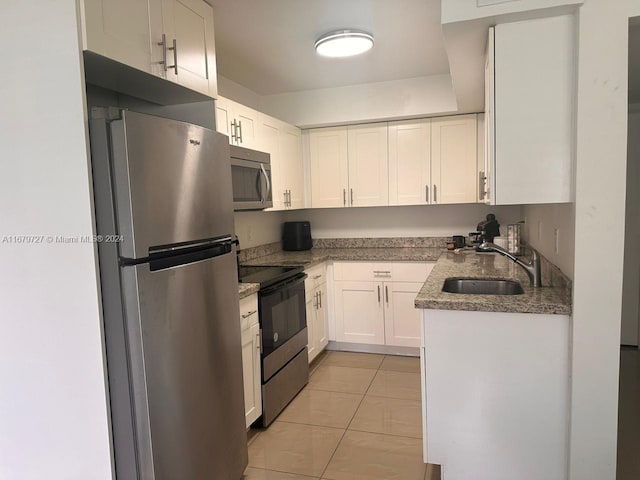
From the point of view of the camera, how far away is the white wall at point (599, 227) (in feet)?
5.24

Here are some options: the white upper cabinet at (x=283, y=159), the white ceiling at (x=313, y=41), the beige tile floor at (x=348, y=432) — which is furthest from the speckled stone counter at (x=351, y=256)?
the white ceiling at (x=313, y=41)

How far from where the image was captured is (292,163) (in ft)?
13.1

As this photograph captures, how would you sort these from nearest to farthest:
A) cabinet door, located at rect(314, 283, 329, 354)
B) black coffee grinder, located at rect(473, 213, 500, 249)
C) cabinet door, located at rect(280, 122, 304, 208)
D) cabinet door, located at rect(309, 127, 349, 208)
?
black coffee grinder, located at rect(473, 213, 500, 249)
cabinet door, located at rect(314, 283, 329, 354)
cabinet door, located at rect(280, 122, 304, 208)
cabinet door, located at rect(309, 127, 349, 208)

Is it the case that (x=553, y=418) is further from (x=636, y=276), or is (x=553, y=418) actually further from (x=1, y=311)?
(x=636, y=276)

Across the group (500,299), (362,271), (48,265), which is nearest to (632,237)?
(362,271)

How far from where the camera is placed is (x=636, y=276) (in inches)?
150

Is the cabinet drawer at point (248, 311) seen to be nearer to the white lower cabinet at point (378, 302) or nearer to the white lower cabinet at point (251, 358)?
the white lower cabinet at point (251, 358)

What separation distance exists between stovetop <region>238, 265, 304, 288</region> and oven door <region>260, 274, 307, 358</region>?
0.04 metres

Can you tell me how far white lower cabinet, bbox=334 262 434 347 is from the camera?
3.74 m

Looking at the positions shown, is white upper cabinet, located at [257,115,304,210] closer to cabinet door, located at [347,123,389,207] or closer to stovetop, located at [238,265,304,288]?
cabinet door, located at [347,123,389,207]

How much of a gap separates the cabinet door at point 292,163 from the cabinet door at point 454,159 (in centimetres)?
123

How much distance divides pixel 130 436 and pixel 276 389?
1.32 metres

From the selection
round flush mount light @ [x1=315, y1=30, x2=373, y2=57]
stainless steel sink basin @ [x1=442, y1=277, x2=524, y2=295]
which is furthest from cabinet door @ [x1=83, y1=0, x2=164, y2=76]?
stainless steel sink basin @ [x1=442, y1=277, x2=524, y2=295]

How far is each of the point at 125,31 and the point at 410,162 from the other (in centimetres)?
281
